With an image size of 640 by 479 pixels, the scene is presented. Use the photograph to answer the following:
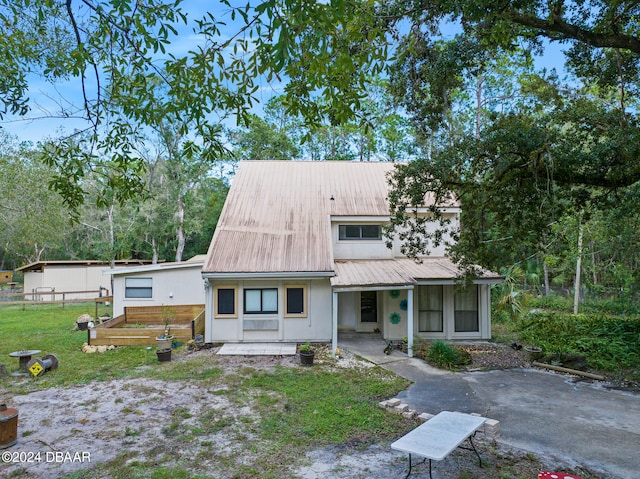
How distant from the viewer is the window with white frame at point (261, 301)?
1330 cm

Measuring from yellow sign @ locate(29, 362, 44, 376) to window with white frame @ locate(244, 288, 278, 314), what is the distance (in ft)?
18.5

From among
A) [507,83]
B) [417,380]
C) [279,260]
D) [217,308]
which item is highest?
[507,83]

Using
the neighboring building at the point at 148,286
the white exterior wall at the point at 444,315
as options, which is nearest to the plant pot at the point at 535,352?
the white exterior wall at the point at 444,315

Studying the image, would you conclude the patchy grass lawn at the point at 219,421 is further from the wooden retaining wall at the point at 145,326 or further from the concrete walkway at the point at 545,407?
the wooden retaining wall at the point at 145,326

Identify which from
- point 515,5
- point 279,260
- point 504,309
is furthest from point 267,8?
point 504,309

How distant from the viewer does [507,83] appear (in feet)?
75.7

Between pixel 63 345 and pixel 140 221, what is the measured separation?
18.1m

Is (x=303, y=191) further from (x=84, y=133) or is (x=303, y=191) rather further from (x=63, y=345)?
(x=84, y=133)

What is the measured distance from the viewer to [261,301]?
524 inches

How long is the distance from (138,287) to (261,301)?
19.6 feet

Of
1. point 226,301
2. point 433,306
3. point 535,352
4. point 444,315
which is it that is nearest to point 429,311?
point 433,306

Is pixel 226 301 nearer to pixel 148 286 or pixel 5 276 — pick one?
pixel 148 286

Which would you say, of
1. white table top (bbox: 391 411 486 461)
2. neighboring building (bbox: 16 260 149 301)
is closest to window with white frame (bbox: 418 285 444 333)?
white table top (bbox: 391 411 486 461)

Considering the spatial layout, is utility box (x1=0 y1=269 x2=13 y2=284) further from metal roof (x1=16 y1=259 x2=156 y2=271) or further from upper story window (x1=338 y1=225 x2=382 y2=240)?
upper story window (x1=338 y1=225 x2=382 y2=240)
